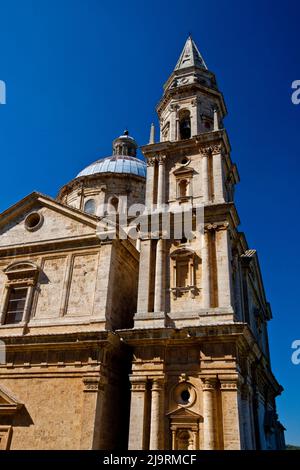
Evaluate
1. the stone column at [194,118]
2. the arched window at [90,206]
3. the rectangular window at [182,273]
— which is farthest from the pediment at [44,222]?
the arched window at [90,206]

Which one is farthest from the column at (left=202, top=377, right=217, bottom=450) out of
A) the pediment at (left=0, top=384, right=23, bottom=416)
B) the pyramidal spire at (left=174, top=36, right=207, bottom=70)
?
the pyramidal spire at (left=174, top=36, right=207, bottom=70)

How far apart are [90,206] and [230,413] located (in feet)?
60.2

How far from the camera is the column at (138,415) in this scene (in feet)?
44.4

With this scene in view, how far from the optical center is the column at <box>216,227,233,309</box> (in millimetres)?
15170

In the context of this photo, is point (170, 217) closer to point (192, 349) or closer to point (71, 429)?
point (192, 349)

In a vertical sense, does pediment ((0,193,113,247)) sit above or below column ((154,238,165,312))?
above

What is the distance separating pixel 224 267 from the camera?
51.8 feet

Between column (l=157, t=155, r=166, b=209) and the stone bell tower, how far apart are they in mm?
48

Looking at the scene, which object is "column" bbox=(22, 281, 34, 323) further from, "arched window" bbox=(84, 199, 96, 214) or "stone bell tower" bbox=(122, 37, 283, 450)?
"arched window" bbox=(84, 199, 96, 214)

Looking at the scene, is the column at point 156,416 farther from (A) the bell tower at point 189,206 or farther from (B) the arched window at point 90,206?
(B) the arched window at point 90,206

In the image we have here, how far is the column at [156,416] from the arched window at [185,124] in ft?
40.8

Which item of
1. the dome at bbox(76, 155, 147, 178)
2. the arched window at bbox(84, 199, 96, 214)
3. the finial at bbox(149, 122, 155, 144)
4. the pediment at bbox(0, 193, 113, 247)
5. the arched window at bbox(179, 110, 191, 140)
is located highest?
the dome at bbox(76, 155, 147, 178)
